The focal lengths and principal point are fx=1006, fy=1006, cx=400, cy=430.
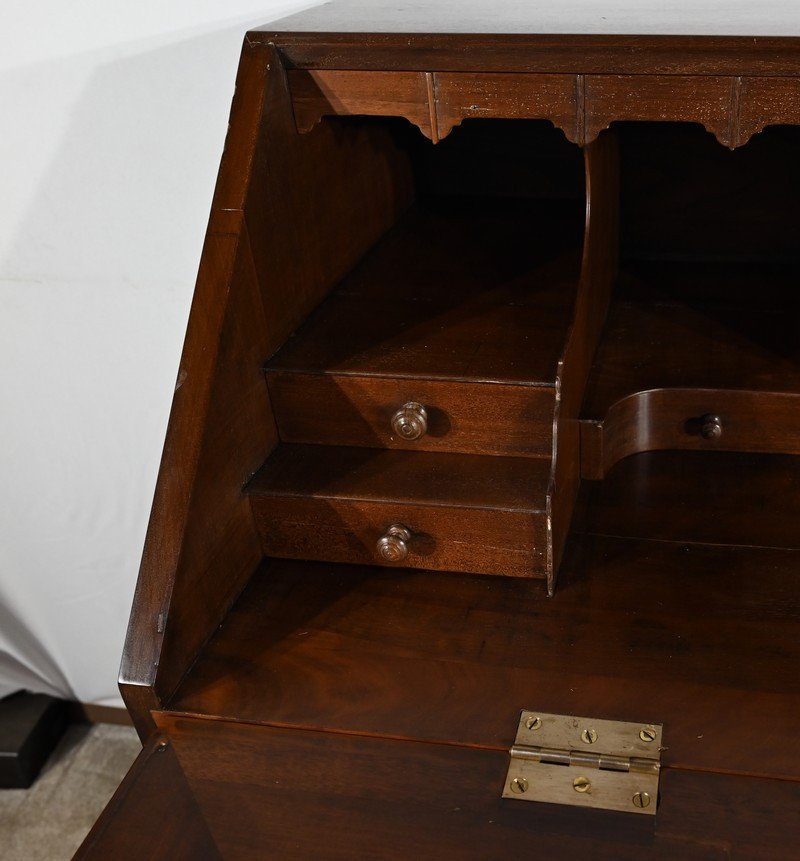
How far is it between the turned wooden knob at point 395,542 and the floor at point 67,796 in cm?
143

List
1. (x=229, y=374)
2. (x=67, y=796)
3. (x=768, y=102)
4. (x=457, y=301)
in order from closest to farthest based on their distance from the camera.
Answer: (x=768, y=102), (x=229, y=374), (x=457, y=301), (x=67, y=796)

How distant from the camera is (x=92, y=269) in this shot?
6.12 feet

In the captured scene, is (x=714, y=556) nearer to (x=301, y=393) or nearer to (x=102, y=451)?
(x=301, y=393)

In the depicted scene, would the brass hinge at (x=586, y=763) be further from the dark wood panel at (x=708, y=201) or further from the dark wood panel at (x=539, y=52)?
the dark wood panel at (x=708, y=201)

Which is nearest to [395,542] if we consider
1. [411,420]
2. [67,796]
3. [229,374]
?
[411,420]

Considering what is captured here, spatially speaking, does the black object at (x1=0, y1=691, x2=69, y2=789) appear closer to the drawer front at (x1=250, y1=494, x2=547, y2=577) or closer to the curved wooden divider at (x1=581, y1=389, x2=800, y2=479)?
the drawer front at (x1=250, y1=494, x2=547, y2=577)

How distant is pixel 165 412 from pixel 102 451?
192 millimetres

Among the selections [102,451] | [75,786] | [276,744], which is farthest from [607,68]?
[75,786]

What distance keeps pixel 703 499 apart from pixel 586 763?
0.45m

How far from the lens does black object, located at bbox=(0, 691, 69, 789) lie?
234 cm

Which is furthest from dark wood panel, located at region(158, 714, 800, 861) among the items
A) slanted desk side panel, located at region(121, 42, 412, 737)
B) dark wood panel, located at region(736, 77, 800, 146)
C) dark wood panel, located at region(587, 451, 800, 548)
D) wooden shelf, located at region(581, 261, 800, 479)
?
dark wood panel, located at region(736, 77, 800, 146)

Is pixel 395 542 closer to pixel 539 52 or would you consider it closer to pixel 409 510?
pixel 409 510

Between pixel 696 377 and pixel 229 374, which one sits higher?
pixel 229 374

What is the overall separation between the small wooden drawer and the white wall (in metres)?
0.72
